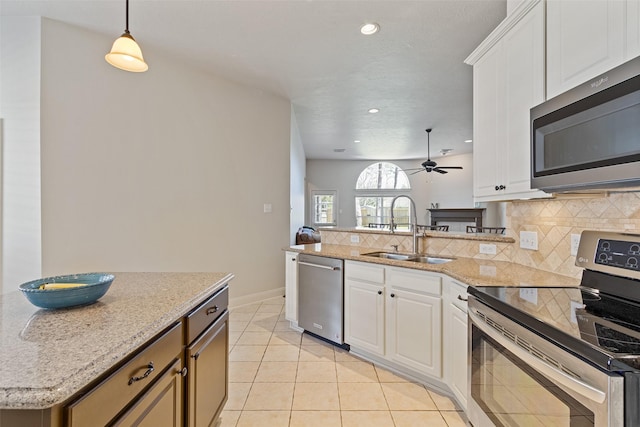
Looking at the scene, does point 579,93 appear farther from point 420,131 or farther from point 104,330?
point 420,131

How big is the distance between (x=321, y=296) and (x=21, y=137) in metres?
2.96

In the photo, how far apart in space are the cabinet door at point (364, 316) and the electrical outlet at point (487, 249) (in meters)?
0.83

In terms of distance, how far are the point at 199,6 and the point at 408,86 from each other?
8.84 feet

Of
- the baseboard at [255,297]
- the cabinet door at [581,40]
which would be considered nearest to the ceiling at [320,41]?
the cabinet door at [581,40]

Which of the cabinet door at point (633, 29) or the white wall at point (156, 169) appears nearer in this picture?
the cabinet door at point (633, 29)

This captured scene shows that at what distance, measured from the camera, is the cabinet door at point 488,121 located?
1.93 meters

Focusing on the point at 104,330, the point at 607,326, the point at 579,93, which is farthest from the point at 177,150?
the point at 607,326

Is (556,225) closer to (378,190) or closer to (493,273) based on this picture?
(493,273)

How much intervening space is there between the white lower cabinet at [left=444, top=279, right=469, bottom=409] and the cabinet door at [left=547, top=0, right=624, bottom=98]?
1169 millimetres

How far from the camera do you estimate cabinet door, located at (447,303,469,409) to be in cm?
179

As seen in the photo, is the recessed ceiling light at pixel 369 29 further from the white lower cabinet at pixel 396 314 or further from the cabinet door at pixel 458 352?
the cabinet door at pixel 458 352

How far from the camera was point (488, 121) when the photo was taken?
204 cm

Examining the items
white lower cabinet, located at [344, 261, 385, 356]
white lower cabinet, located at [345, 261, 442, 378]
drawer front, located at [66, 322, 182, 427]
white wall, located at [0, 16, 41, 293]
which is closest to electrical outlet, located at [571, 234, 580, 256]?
white lower cabinet, located at [345, 261, 442, 378]

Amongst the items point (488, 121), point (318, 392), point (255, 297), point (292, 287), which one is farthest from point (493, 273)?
point (255, 297)
